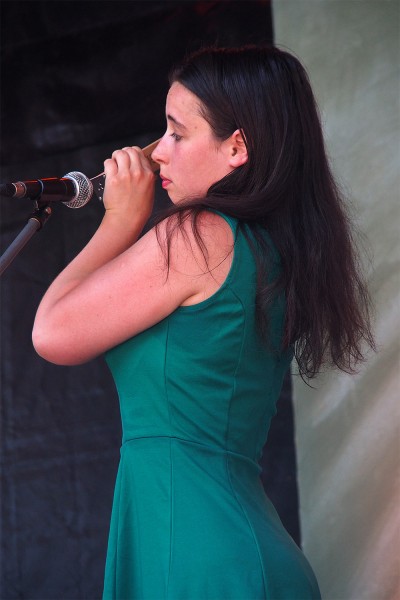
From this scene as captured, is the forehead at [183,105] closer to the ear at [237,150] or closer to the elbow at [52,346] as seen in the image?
the ear at [237,150]

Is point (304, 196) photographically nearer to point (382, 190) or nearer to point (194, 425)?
point (194, 425)

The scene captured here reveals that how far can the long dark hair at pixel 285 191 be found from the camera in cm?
151

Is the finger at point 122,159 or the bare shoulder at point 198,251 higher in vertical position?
the finger at point 122,159

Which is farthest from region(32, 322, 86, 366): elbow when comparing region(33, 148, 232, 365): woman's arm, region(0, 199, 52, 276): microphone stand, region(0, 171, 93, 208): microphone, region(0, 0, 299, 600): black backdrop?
region(0, 0, 299, 600): black backdrop

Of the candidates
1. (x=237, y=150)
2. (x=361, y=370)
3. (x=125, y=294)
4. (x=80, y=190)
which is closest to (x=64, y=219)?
(x=361, y=370)

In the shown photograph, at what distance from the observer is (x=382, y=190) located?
2.38 m

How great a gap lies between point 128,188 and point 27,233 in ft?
0.63

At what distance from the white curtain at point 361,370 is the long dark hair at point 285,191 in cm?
73

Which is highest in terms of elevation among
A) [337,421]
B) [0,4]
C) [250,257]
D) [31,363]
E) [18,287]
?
[0,4]

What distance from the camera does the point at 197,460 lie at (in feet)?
4.66

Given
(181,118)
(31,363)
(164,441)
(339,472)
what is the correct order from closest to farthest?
(164,441) < (181,118) < (339,472) < (31,363)

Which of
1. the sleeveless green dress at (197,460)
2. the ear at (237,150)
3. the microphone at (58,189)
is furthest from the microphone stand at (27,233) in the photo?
the ear at (237,150)

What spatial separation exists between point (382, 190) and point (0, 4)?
1453mm

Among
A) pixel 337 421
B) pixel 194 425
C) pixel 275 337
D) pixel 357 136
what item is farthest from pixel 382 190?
pixel 194 425
